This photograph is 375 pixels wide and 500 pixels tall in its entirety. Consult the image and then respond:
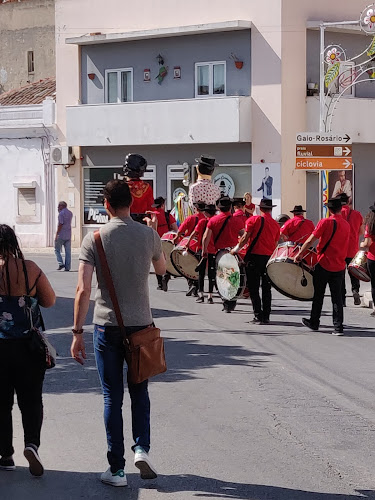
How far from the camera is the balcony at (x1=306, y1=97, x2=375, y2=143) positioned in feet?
117

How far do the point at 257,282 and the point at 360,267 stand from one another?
2405mm

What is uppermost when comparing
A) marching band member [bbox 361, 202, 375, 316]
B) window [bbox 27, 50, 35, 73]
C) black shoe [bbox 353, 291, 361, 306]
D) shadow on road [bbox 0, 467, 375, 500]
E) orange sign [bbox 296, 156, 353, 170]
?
window [bbox 27, 50, 35, 73]

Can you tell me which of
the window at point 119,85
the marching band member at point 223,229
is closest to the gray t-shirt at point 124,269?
the marching band member at point 223,229

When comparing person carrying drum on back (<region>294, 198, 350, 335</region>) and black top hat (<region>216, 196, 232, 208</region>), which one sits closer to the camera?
person carrying drum on back (<region>294, 198, 350, 335</region>)

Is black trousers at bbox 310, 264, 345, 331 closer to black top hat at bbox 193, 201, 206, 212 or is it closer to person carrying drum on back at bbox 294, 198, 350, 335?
person carrying drum on back at bbox 294, 198, 350, 335

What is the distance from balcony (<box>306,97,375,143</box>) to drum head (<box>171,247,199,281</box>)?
51.5 feet

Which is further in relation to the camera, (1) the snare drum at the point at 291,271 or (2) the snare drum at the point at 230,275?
(2) the snare drum at the point at 230,275

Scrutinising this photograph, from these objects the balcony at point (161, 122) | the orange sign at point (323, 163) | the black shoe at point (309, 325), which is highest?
the balcony at point (161, 122)

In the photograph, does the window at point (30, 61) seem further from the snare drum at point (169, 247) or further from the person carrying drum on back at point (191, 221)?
Result: the person carrying drum on back at point (191, 221)

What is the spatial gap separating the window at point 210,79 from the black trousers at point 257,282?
20.4 meters

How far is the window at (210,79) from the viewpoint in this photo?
120ft

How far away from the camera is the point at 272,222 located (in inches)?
672

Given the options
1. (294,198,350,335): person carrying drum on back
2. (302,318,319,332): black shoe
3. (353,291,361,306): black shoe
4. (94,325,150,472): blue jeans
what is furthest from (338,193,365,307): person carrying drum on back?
(94,325,150,472): blue jeans

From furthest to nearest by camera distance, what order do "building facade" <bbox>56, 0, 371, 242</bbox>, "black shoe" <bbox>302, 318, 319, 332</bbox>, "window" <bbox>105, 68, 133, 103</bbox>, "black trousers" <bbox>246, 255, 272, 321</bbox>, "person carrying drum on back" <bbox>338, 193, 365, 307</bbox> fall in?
"window" <bbox>105, 68, 133, 103</bbox> → "building facade" <bbox>56, 0, 371, 242</bbox> → "person carrying drum on back" <bbox>338, 193, 365, 307</bbox> → "black trousers" <bbox>246, 255, 272, 321</bbox> → "black shoe" <bbox>302, 318, 319, 332</bbox>
